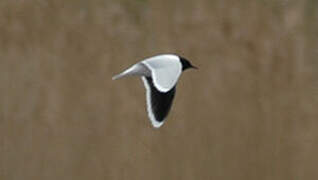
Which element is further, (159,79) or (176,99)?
(176,99)

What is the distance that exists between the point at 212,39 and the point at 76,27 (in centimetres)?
47

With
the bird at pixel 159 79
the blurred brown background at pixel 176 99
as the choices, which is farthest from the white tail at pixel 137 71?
→ the blurred brown background at pixel 176 99

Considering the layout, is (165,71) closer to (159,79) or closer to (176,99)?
(159,79)

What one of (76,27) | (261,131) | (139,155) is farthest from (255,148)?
(76,27)

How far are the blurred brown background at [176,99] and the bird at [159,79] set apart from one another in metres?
0.33

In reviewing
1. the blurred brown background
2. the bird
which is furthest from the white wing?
the blurred brown background

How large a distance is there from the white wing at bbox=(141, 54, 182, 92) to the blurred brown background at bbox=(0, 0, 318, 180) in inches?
15.0

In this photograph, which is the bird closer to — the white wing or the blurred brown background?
the white wing

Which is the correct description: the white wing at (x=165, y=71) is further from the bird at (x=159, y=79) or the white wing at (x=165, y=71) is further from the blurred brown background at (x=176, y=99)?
the blurred brown background at (x=176, y=99)

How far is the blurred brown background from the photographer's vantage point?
4.11 meters

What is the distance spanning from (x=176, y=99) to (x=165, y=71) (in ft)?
1.71

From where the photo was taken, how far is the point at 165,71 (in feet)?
12.1

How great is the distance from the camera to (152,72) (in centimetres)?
370

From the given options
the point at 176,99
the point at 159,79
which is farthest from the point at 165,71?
the point at 176,99
